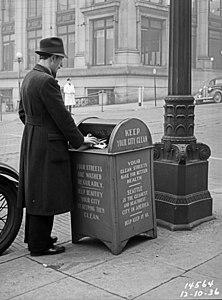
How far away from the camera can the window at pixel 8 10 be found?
42.2 meters

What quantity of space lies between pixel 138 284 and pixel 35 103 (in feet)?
5.93

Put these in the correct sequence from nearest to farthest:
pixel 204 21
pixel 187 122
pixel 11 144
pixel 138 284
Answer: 1. pixel 138 284
2. pixel 187 122
3. pixel 11 144
4. pixel 204 21

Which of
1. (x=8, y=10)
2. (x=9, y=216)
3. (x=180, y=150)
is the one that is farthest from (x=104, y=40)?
(x=9, y=216)

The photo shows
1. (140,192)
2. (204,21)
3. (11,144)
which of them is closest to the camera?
(140,192)

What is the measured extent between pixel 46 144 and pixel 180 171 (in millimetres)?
1642

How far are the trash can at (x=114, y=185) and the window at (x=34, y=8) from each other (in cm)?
4097

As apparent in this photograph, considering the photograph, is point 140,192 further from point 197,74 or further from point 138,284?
point 197,74

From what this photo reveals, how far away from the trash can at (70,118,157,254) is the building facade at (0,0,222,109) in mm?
28568

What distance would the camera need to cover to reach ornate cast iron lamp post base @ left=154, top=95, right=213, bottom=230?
217 inches

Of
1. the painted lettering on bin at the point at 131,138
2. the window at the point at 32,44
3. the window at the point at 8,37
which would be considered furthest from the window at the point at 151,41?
the painted lettering on bin at the point at 131,138

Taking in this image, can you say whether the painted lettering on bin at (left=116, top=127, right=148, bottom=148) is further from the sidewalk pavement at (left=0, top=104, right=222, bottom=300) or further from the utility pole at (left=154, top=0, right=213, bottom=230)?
the sidewalk pavement at (left=0, top=104, right=222, bottom=300)

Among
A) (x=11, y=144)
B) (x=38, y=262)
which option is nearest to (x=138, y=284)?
(x=38, y=262)

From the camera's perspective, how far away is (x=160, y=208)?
18.6 feet

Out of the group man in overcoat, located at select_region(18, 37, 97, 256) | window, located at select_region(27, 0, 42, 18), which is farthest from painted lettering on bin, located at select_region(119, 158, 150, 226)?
window, located at select_region(27, 0, 42, 18)
